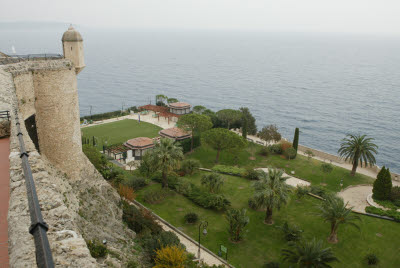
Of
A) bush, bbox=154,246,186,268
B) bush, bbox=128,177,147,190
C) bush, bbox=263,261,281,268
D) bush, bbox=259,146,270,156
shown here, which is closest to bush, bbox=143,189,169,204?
bush, bbox=128,177,147,190

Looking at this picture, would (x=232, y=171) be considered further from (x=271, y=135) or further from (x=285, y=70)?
(x=285, y=70)

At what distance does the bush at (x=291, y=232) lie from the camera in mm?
25188

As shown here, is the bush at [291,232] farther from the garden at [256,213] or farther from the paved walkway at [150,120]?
the paved walkway at [150,120]

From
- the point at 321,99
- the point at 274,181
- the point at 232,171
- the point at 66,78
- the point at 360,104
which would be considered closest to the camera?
the point at 66,78

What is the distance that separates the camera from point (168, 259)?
18562 mm

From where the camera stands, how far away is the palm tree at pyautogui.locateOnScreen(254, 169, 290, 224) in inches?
1043

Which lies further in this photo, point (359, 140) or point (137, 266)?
point (359, 140)

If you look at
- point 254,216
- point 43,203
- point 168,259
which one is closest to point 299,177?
point 254,216

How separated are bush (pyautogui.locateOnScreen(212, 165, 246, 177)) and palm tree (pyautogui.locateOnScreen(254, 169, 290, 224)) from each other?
33.1 ft

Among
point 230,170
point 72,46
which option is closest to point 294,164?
point 230,170

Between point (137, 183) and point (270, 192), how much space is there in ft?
47.1

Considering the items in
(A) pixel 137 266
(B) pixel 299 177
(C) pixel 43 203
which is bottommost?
(B) pixel 299 177

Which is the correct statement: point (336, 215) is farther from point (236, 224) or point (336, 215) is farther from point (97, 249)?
point (97, 249)

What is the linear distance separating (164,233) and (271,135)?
94.5 ft
